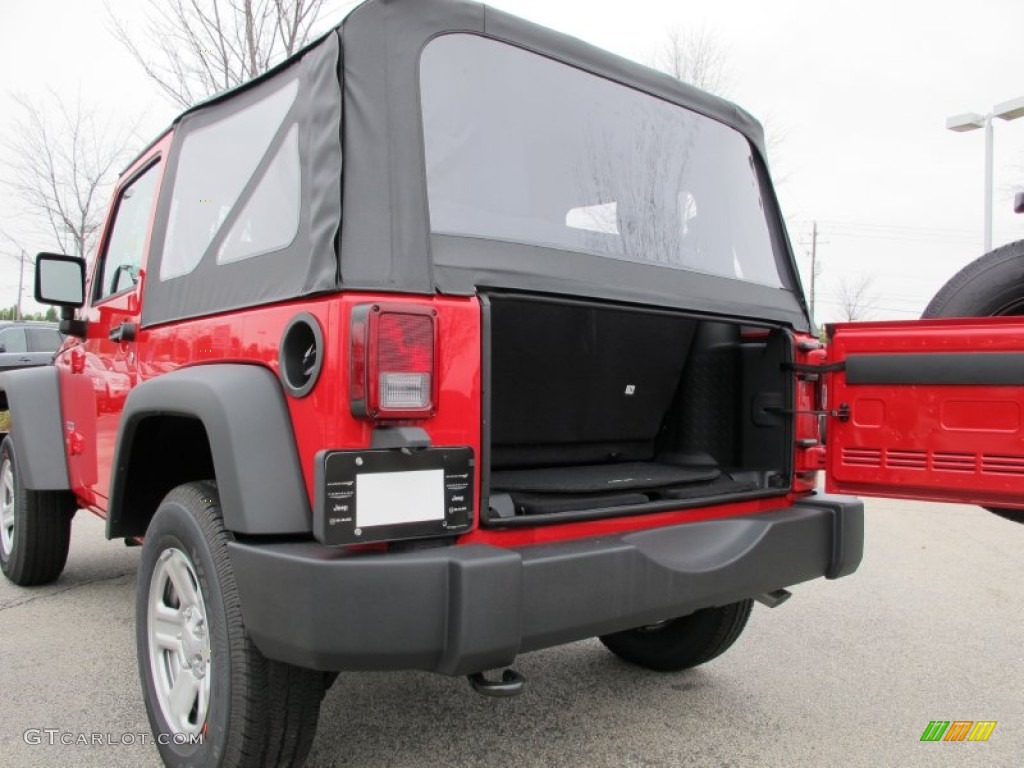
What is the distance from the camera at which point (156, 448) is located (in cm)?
266

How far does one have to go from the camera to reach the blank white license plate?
1.75 m

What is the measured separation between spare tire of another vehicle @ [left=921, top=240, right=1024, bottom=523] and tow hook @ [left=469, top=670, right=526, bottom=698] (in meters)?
2.07

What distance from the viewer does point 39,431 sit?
365cm

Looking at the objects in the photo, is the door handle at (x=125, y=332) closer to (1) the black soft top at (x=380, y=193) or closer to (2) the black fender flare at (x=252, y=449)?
(1) the black soft top at (x=380, y=193)

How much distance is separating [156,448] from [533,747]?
1594 millimetres

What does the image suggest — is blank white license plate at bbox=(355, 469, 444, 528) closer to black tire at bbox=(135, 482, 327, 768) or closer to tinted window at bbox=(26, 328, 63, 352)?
black tire at bbox=(135, 482, 327, 768)

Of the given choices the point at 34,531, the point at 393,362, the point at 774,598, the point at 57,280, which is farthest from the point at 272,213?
the point at 34,531

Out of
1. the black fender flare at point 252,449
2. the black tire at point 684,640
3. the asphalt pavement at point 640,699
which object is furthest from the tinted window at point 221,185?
the black tire at point 684,640

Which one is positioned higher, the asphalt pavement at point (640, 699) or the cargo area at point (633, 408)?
the cargo area at point (633, 408)

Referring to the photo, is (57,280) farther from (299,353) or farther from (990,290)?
(990,290)

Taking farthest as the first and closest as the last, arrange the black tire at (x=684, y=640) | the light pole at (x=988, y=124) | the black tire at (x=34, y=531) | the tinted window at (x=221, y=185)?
1. the light pole at (x=988, y=124)
2. the black tire at (x=34, y=531)
3. the black tire at (x=684, y=640)
4. the tinted window at (x=221, y=185)

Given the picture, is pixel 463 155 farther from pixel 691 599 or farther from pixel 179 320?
pixel 691 599

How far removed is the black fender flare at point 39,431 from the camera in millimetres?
3592

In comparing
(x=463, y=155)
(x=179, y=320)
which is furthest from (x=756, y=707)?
(x=179, y=320)
